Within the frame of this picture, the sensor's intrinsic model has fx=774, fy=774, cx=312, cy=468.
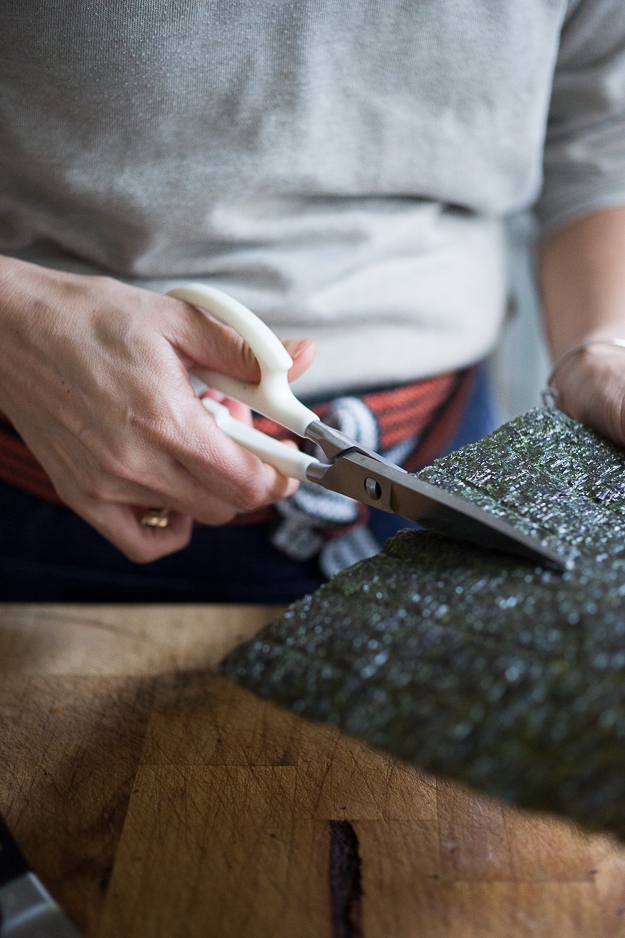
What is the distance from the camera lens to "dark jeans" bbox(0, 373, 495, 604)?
2.61ft

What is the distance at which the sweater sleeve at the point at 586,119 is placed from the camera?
2.39 ft

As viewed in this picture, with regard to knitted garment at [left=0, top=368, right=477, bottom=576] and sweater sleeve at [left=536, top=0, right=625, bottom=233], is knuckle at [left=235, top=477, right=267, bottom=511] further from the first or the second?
sweater sleeve at [left=536, top=0, right=625, bottom=233]

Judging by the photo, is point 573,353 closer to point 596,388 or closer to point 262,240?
point 596,388

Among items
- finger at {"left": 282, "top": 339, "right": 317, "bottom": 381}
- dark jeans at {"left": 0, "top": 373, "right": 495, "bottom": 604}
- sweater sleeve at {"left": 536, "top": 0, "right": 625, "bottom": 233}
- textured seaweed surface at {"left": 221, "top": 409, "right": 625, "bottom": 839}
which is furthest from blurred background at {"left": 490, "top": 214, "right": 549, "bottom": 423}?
textured seaweed surface at {"left": 221, "top": 409, "right": 625, "bottom": 839}

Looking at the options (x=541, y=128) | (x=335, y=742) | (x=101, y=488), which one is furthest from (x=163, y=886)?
(x=541, y=128)

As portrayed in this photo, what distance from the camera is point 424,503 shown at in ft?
1.57

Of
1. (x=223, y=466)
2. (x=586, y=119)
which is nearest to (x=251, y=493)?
(x=223, y=466)

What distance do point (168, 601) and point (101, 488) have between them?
27cm

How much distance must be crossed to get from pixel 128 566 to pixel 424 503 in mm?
441

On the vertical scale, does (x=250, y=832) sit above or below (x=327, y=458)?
below

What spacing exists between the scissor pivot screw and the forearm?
0.31 metres

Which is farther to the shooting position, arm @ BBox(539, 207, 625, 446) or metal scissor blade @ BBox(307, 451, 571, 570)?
arm @ BBox(539, 207, 625, 446)

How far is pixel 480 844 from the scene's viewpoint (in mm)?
472

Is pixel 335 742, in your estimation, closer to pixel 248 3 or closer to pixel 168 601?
pixel 168 601
